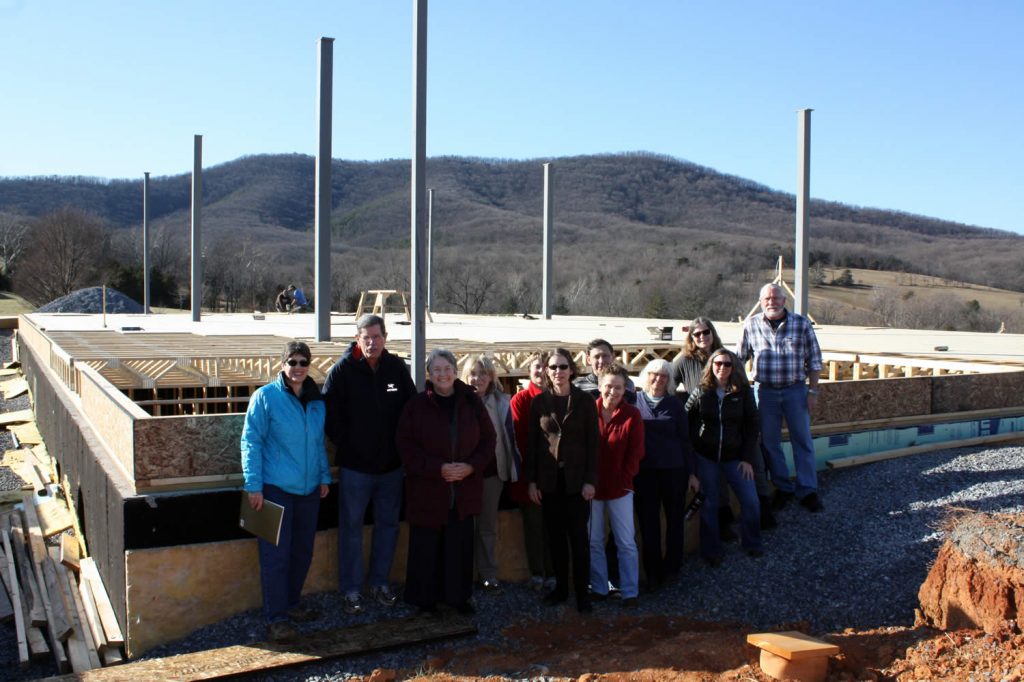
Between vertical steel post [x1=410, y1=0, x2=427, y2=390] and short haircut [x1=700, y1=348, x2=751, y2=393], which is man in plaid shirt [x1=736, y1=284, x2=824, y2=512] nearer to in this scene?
short haircut [x1=700, y1=348, x2=751, y2=393]

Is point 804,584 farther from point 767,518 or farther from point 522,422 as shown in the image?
point 522,422

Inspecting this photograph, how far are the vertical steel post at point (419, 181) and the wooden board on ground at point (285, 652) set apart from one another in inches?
83.0

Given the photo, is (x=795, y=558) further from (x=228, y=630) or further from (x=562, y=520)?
(x=228, y=630)

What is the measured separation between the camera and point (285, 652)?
613 centimetres

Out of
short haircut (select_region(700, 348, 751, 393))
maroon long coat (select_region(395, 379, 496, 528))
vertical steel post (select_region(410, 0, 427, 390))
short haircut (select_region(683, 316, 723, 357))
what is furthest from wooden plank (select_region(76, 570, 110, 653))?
short haircut (select_region(683, 316, 723, 357))

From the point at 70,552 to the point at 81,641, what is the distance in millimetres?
2330

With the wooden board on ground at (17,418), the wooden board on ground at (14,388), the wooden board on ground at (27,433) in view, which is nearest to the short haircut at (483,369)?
the wooden board on ground at (27,433)

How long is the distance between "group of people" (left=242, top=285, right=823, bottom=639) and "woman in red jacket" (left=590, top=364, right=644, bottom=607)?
0.01m

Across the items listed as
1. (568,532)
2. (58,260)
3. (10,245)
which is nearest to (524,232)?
(10,245)

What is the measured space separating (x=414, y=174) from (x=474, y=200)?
6344 inches

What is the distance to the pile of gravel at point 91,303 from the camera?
1628 inches

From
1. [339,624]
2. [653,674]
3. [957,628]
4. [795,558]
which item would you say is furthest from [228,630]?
[957,628]

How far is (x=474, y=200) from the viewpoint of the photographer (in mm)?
167125

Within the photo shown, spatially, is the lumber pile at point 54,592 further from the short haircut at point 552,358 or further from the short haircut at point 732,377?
the short haircut at point 732,377
